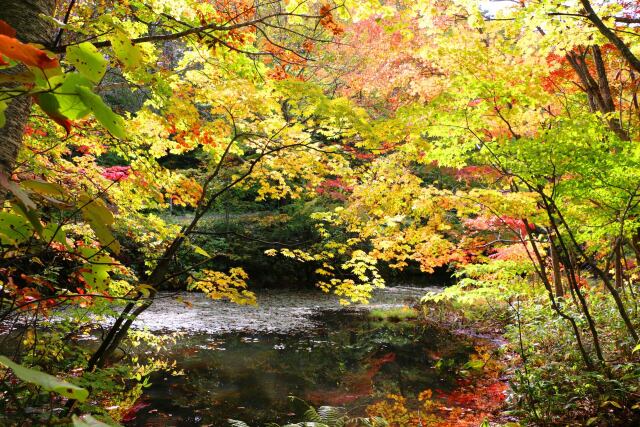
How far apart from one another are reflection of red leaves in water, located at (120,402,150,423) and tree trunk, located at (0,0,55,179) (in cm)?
478

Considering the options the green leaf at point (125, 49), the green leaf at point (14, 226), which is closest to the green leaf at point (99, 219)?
the green leaf at point (14, 226)

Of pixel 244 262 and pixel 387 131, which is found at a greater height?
pixel 387 131

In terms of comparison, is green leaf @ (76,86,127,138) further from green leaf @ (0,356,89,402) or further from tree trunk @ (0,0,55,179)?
tree trunk @ (0,0,55,179)

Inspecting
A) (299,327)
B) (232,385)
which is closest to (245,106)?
(232,385)

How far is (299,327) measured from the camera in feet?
37.2

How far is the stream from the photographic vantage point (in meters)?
5.93

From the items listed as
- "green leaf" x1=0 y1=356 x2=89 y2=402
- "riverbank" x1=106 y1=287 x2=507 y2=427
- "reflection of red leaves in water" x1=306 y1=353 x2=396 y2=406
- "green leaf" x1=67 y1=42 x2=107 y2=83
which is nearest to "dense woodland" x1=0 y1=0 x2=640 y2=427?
"green leaf" x1=67 y1=42 x2=107 y2=83

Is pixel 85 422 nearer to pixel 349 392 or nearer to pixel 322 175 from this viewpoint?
pixel 322 175

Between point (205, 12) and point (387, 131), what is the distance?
1.99m

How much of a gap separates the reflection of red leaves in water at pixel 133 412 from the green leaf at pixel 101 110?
5.45 meters

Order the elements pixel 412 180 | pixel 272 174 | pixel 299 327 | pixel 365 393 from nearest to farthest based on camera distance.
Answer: pixel 272 174 < pixel 412 180 < pixel 365 393 < pixel 299 327

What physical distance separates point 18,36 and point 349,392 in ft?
21.7

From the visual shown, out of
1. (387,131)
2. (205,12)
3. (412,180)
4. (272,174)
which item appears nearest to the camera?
(205,12)

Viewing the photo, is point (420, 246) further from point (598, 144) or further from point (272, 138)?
point (272, 138)
